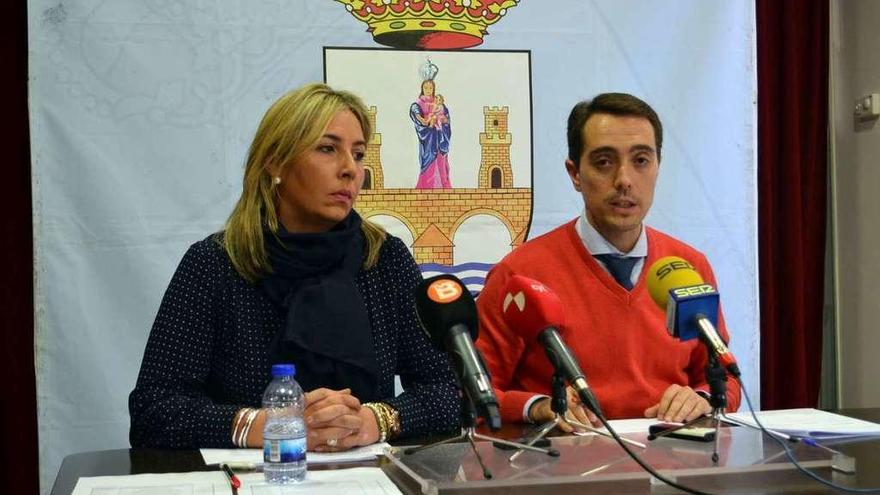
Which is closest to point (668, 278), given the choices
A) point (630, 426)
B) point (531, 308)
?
point (531, 308)

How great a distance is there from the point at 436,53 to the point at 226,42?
0.67 m

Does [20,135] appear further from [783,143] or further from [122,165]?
[783,143]

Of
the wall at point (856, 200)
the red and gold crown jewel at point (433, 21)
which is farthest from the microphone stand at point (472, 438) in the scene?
the wall at point (856, 200)

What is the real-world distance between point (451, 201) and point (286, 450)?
1.72 m

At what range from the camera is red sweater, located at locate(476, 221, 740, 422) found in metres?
2.39

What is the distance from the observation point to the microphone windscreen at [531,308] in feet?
5.29

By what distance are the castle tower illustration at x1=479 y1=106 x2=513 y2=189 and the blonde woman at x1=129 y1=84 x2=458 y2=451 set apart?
0.87 m

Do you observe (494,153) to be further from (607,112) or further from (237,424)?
(237,424)

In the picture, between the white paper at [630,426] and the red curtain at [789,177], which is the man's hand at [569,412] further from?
the red curtain at [789,177]

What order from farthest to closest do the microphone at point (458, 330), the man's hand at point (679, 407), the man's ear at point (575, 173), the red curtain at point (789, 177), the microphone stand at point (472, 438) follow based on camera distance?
the red curtain at point (789, 177) < the man's ear at point (575, 173) < the man's hand at point (679, 407) < the microphone stand at point (472, 438) < the microphone at point (458, 330)

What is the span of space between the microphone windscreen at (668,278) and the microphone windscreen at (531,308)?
0.22 m

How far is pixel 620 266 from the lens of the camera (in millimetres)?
2527

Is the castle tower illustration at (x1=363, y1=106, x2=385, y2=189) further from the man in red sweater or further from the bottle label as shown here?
the bottle label

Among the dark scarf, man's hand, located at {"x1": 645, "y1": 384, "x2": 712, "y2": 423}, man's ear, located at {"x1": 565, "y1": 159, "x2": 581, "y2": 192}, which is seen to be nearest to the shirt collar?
man's ear, located at {"x1": 565, "y1": 159, "x2": 581, "y2": 192}
